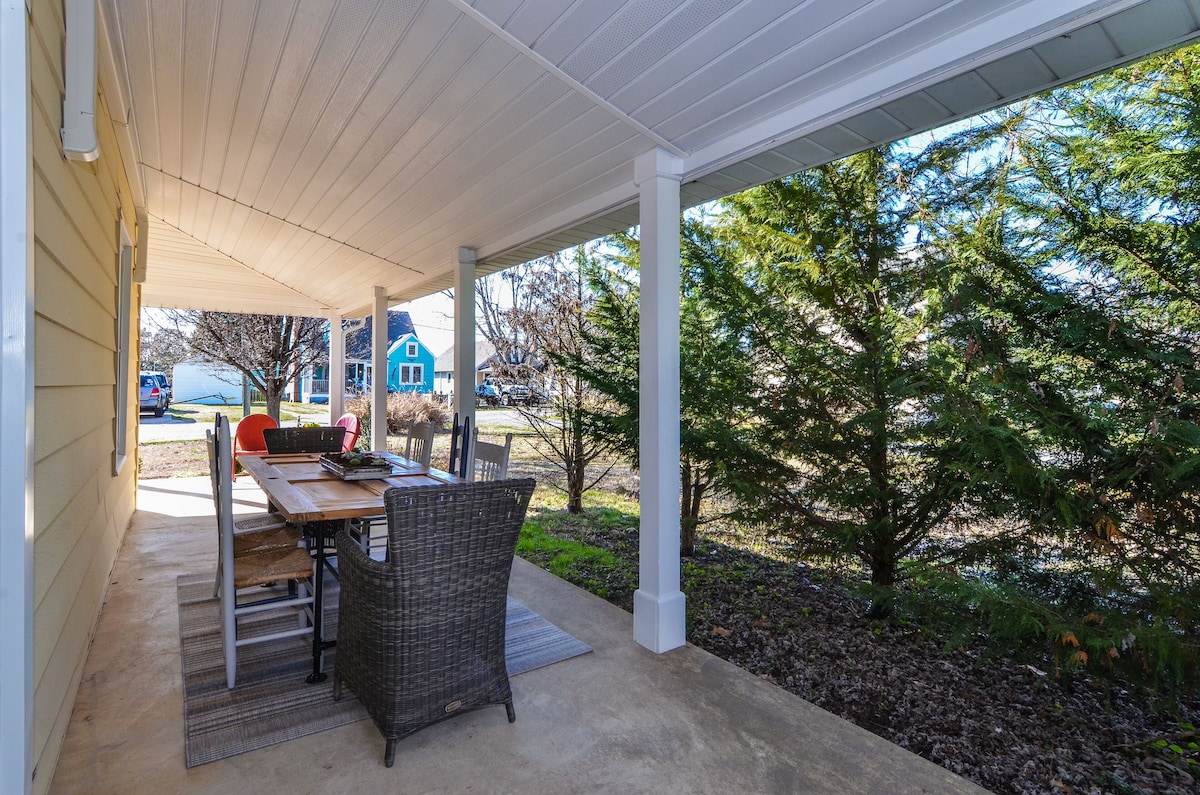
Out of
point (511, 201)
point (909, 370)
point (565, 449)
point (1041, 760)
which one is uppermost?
point (511, 201)

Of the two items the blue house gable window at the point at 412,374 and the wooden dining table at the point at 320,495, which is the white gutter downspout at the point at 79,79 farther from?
the blue house gable window at the point at 412,374

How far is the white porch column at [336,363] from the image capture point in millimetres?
7902

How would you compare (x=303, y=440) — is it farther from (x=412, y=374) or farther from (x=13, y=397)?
(x=412, y=374)

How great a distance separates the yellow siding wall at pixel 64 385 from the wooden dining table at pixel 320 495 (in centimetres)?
69

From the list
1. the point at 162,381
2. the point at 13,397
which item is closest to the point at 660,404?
the point at 13,397

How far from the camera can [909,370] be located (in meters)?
3.05

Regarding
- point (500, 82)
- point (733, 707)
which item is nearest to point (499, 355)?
point (500, 82)

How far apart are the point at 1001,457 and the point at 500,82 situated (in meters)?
2.59

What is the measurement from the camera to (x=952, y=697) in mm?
2633

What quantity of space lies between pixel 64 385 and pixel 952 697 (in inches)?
145

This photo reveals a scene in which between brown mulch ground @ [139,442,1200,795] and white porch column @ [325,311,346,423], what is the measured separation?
5.70m

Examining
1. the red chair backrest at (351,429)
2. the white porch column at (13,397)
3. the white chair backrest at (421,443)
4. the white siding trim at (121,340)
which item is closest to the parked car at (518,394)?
the red chair backrest at (351,429)

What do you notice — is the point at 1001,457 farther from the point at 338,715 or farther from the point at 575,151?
the point at 338,715

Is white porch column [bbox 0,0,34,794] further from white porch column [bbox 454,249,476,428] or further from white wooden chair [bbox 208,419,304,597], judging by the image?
white porch column [bbox 454,249,476,428]
